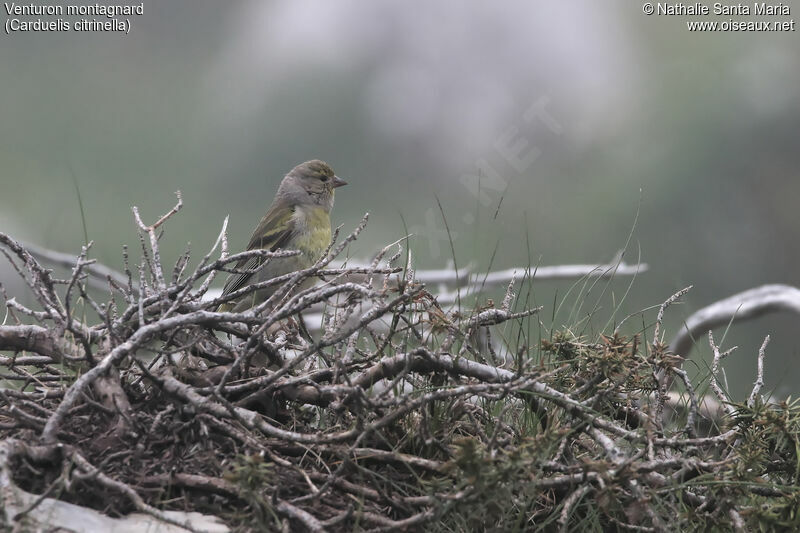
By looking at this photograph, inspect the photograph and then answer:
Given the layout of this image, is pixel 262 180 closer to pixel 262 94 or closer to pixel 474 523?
pixel 262 94

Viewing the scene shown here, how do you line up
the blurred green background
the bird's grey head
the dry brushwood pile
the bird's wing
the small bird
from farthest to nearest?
the blurred green background
the bird's grey head
the bird's wing
the small bird
the dry brushwood pile

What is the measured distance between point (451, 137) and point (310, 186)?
57.9ft

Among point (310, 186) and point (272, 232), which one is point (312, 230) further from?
point (310, 186)

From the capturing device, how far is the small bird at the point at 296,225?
5668 millimetres

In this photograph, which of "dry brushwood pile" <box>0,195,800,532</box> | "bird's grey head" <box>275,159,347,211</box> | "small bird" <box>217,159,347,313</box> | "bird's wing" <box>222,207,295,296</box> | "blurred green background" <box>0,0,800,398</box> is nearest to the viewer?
"dry brushwood pile" <box>0,195,800,532</box>

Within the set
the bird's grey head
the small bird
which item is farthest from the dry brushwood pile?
the bird's grey head

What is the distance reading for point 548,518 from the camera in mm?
2664

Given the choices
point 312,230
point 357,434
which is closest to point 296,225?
point 312,230

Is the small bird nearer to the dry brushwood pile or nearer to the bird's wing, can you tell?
the bird's wing

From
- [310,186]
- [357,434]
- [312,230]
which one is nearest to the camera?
[357,434]

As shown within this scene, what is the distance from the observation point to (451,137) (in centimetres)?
2353

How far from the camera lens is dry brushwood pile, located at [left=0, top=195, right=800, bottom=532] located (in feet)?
8.13

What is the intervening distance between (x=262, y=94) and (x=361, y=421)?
91.1 feet

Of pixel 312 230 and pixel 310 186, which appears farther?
pixel 310 186
